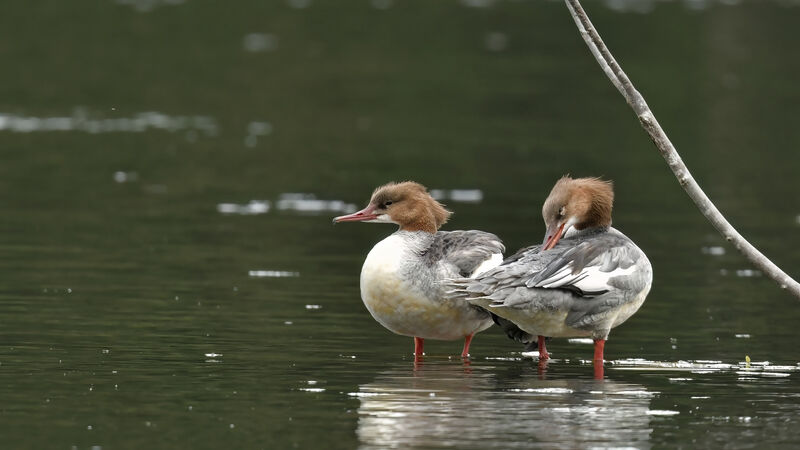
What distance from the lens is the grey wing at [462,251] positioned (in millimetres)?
10281

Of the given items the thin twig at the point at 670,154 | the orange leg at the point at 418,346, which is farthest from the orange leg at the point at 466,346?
the thin twig at the point at 670,154

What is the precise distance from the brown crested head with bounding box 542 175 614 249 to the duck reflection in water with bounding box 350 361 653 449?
37.6 inches

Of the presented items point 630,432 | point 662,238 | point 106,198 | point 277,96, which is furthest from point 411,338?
point 277,96

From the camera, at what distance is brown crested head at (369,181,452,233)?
35.0 ft

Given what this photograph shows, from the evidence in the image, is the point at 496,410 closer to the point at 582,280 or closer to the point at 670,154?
the point at 582,280

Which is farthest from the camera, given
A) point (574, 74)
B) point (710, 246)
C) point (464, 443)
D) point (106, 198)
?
point (574, 74)

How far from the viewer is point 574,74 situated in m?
31.5

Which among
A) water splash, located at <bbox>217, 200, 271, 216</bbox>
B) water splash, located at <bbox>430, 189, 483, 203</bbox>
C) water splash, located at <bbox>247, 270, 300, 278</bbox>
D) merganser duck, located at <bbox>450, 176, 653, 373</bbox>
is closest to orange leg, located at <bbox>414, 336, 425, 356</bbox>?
merganser duck, located at <bbox>450, 176, 653, 373</bbox>

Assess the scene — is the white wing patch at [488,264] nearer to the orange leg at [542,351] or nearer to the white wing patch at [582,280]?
the orange leg at [542,351]

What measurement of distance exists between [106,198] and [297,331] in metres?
6.49

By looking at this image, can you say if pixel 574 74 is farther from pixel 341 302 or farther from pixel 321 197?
pixel 341 302

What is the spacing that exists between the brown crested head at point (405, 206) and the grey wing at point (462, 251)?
0.15 meters

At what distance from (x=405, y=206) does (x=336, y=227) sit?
17.9 feet

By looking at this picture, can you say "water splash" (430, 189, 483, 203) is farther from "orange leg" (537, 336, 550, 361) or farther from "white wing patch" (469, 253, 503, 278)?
"orange leg" (537, 336, 550, 361)
